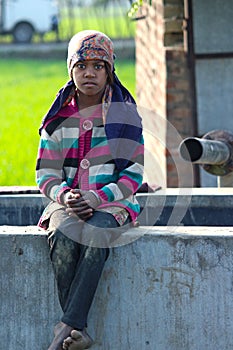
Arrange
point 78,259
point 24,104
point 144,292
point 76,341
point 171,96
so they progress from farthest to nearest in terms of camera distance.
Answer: point 24,104 < point 171,96 < point 144,292 < point 78,259 < point 76,341

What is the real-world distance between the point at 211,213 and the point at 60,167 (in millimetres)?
1288

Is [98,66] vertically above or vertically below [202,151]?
above

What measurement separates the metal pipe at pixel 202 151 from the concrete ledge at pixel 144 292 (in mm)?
1727

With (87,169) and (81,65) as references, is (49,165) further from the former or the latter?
(81,65)

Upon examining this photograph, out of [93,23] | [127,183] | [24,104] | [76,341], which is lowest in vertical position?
[24,104]

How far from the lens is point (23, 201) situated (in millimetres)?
5078

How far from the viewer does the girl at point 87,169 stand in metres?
3.75

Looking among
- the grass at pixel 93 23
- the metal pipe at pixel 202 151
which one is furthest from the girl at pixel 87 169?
the grass at pixel 93 23

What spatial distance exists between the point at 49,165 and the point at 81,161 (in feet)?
0.50

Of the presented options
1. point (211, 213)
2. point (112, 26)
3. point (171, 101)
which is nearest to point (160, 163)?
point (171, 101)

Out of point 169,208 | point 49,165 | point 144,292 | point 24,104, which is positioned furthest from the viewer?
point 24,104

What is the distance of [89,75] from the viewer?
13.0ft

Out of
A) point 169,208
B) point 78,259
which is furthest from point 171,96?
point 78,259

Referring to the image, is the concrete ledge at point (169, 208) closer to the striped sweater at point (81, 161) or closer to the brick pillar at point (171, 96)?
the striped sweater at point (81, 161)
